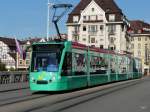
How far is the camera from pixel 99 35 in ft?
385

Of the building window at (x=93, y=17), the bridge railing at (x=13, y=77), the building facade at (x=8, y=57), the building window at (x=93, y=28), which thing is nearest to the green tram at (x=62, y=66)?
the bridge railing at (x=13, y=77)

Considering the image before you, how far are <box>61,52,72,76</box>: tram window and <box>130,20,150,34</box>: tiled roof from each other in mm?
140182

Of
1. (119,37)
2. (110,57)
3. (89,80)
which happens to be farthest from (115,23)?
(89,80)

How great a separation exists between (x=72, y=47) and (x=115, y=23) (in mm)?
90149

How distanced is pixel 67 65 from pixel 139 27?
14999cm

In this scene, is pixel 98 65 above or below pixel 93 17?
below

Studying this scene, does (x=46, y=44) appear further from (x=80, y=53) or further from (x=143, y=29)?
(x=143, y=29)

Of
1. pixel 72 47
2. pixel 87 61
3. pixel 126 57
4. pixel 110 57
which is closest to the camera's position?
pixel 72 47

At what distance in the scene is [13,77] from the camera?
1722 inches

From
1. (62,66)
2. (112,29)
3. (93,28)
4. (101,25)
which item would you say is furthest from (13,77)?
(112,29)

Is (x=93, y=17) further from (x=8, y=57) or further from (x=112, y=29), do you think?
(x=8, y=57)

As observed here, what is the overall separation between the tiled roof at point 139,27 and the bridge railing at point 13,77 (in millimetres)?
121894

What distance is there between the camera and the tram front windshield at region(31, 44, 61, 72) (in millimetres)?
25500

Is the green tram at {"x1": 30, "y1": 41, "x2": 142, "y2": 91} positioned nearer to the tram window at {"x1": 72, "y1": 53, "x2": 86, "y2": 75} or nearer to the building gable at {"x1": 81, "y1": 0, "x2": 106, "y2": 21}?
the tram window at {"x1": 72, "y1": 53, "x2": 86, "y2": 75}
